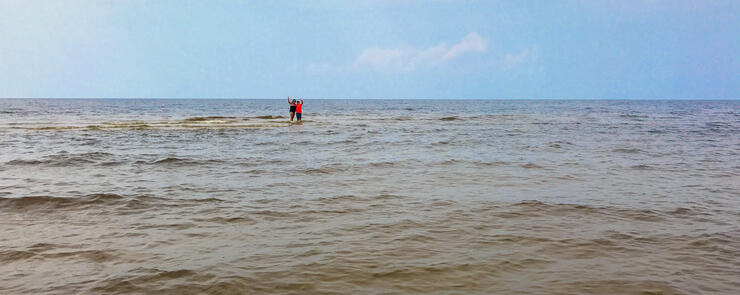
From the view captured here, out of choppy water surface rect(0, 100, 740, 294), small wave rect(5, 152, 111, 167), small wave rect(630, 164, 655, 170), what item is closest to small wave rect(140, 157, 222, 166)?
choppy water surface rect(0, 100, 740, 294)

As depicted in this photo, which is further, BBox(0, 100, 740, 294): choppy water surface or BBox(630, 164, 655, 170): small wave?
BBox(630, 164, 655, 170): small wave

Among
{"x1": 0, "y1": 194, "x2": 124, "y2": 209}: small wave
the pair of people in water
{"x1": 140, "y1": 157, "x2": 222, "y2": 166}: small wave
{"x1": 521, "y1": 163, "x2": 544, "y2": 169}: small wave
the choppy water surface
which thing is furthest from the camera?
the pair of people in water

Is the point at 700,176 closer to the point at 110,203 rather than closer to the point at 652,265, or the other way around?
the point at 652,265

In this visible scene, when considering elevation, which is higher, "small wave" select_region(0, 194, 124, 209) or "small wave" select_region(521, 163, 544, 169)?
"small wave" select_region(521, 163, 544, 169)

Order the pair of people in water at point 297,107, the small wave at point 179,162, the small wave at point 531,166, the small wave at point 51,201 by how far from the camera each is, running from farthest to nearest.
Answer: the pair of people in water at point 297,107, the small wave at point 179,162, the small wave at point 531,166, the small wave at point 51,201

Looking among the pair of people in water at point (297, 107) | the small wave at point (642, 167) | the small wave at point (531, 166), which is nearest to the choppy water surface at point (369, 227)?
the small wave at point (531, 166)

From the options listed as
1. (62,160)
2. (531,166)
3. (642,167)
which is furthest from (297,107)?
(642,167)

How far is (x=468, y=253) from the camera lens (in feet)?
21.1

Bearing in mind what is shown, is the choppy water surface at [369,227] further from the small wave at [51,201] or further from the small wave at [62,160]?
the small wave at [62,160]

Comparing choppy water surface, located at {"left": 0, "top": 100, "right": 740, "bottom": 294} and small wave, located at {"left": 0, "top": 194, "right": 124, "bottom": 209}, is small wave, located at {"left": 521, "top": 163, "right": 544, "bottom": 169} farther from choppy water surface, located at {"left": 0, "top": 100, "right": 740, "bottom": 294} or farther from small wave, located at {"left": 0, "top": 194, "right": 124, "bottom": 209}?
small wave, located at {"left": 0, "top": 194, "right": 124, "bottom": 209}

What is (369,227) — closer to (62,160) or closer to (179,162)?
(179,162)

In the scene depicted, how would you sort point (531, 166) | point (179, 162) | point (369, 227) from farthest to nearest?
point (179, 162), point (531, 166), point (369, 227)

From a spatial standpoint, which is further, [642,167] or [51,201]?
[642,167]

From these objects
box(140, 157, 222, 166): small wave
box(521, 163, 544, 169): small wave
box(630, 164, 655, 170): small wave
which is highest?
box(630, 164, 655, 170): small wave
